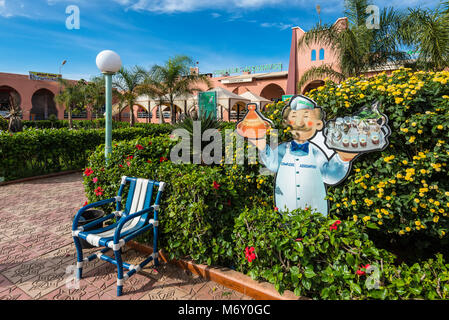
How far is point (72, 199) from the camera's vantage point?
18.1 feet

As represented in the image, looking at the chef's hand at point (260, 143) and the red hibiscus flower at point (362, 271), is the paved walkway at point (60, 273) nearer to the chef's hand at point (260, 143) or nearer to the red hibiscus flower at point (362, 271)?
the red hibiscus flower at point (362, 271)

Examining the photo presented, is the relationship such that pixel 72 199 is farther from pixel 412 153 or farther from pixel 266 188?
pixel 412 153

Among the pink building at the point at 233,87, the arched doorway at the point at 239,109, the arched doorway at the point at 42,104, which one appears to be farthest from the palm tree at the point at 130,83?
the arched doorway at the point at 42,104

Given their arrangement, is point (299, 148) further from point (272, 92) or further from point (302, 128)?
point (272, 92)

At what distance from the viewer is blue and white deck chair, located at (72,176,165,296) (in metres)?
2.51

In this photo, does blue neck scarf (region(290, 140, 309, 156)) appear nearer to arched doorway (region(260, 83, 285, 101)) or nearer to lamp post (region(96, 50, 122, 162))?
lamp post (region(96, 50, 122, 162))

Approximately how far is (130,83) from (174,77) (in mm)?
2909

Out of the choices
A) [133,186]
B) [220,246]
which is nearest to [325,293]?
[220,246]

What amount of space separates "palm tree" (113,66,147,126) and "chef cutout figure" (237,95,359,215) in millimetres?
15394

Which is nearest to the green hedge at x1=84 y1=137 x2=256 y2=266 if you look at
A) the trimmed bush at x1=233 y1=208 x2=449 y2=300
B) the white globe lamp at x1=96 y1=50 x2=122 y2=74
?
the trimmed bush at x1=233 y1=208 x2=449 y2=300

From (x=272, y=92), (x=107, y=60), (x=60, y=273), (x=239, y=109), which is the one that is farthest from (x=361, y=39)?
(x=272, y=92)

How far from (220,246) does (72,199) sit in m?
4.19

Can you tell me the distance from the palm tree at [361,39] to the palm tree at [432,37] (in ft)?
5.54
